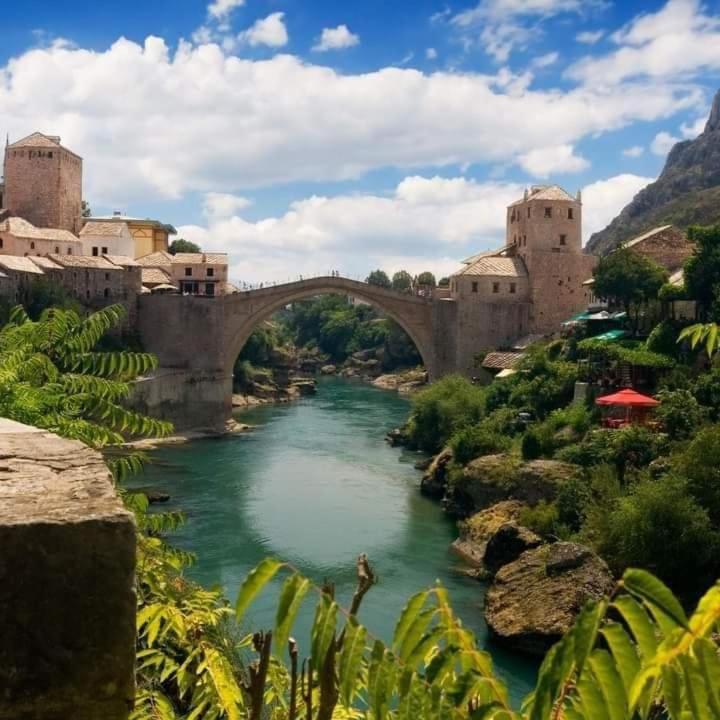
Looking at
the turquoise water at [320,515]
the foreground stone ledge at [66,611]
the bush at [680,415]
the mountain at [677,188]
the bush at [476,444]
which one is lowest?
the turquoise water at [320,515]

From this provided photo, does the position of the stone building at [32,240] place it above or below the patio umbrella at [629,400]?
above

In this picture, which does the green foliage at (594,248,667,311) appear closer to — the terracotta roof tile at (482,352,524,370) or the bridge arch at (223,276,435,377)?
the terracotta roof tile at (482,352,524,370)

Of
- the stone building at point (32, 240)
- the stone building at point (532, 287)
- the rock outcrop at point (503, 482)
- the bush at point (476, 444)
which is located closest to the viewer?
the rock outcrop at point (503, 482)

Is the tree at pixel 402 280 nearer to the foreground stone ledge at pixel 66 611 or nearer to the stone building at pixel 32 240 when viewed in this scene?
the stone building at pixel 32 240

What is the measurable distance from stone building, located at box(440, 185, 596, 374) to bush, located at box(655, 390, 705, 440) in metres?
16.7

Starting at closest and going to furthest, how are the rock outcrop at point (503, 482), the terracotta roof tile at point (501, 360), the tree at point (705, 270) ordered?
the rock outcrop at point (503, 482)
the tree at point (705, 270)
the terracotta roof tile at point (501, 360)

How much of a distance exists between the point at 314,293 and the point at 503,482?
20104 millimetres

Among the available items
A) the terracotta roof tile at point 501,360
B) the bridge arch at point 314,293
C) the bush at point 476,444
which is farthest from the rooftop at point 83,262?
the bush at point 476,444

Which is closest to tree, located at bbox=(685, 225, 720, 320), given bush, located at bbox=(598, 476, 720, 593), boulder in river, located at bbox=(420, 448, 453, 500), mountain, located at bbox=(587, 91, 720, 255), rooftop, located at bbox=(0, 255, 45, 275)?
boulder in river, located at bbox=(420, 448, 453, 500)

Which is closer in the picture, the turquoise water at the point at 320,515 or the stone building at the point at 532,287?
the turquoise water at the point at 320,515

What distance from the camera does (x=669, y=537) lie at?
13.2m

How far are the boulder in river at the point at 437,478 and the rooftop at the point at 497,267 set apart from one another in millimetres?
13433

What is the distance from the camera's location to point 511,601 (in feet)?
43.0

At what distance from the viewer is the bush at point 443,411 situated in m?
26.4
